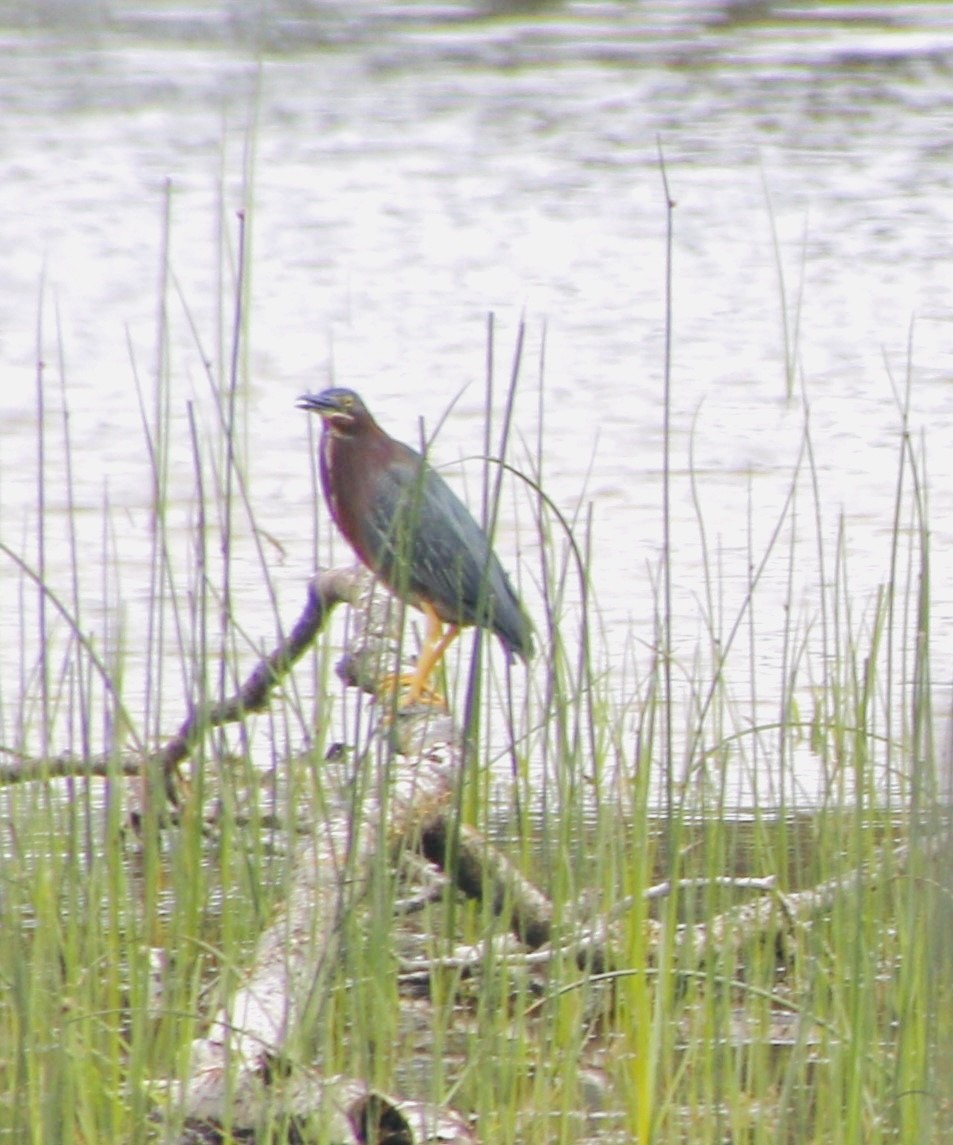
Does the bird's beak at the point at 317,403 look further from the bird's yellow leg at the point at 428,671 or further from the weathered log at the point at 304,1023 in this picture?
the weathered log at the point at 304,1023

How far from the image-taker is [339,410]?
3.44 m

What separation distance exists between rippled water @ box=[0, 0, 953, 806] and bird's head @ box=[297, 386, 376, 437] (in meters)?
0.21

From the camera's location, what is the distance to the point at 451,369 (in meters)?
6.20

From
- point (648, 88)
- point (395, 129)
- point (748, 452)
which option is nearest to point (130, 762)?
point (748, 452)

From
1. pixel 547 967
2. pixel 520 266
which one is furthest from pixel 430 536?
pixel 520 266

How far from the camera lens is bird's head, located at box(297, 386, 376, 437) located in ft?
11.3

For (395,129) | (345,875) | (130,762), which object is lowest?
(345,875)

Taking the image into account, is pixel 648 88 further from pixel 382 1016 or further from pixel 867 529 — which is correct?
pixel 382 1016

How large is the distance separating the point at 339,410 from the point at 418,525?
42 cm

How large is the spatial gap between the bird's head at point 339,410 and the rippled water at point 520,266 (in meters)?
0.21

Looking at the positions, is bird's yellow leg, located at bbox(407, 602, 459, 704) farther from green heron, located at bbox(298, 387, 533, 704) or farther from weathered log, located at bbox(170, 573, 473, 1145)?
weathered log, located at bbox(170, 573, 473, 1145)

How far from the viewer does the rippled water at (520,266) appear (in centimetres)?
464

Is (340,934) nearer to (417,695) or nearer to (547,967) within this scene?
(547,967)

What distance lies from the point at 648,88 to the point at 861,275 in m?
4.12
